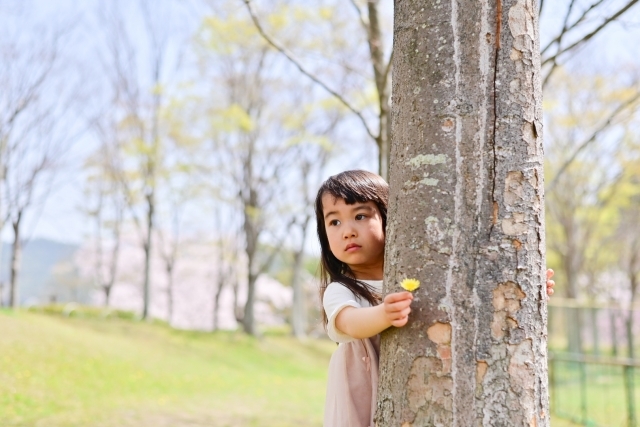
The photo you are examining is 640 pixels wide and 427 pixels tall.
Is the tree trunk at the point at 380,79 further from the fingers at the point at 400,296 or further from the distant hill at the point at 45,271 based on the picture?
the distant hill at the point at 45,271

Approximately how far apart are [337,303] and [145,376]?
947 cm

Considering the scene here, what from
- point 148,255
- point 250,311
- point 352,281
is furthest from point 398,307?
point 250,311

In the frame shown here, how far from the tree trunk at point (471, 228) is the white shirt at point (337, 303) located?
0.56 feet

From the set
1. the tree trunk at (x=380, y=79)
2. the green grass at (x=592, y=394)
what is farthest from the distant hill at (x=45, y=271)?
the tree trunk at (x=380, y=79)

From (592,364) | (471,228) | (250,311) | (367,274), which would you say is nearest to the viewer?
(471,228)

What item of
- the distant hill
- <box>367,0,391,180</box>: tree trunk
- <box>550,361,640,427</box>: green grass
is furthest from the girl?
the distant hill

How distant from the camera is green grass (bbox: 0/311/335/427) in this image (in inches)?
279

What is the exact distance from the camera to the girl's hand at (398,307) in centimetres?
146

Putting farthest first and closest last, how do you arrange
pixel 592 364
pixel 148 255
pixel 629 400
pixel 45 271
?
1. pixel 45 271
2. pixel 148 255
3. pixel 592 364
4. pixel 629 400

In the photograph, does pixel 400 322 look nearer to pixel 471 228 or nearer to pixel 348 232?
pixel 471 228

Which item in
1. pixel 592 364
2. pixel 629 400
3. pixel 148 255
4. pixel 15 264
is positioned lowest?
pixel 629 400

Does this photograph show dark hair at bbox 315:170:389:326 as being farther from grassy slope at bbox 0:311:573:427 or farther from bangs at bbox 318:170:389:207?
grassy slope at bbox 0:311:573:427

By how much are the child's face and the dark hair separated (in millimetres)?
21

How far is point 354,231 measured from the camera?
1.90 metres
